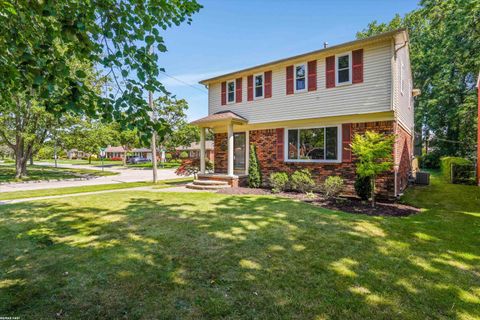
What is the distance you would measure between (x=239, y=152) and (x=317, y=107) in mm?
5091

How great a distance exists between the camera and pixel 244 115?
1291 cm

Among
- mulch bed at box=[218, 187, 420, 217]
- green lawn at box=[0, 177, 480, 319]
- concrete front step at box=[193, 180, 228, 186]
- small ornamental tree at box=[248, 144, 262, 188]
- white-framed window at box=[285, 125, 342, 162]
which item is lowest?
green lawn at box=[0, 177, 480, 319]

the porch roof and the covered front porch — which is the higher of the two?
the porch roof

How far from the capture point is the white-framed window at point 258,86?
12334 mm

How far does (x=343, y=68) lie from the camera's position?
394 inches

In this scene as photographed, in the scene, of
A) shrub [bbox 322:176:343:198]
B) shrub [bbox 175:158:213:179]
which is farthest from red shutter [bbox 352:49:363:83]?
shrub [bbox 175:158:213:179]

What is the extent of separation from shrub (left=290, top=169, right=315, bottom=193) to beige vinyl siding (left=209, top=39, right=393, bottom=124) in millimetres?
2418

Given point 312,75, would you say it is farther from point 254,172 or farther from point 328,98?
point 254,172

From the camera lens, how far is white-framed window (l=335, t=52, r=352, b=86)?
32.3ft

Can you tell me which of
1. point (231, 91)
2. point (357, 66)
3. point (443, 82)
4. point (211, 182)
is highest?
point (443, 82)

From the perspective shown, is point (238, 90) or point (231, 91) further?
point (231, 91)

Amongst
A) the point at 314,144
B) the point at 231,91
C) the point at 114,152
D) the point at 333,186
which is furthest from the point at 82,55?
the point at 114,152

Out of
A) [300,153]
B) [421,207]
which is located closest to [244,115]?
[300,153]

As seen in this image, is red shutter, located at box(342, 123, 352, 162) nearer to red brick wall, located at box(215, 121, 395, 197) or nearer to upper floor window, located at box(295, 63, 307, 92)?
red brick wall, located at box(215, 121, 395, 197)
